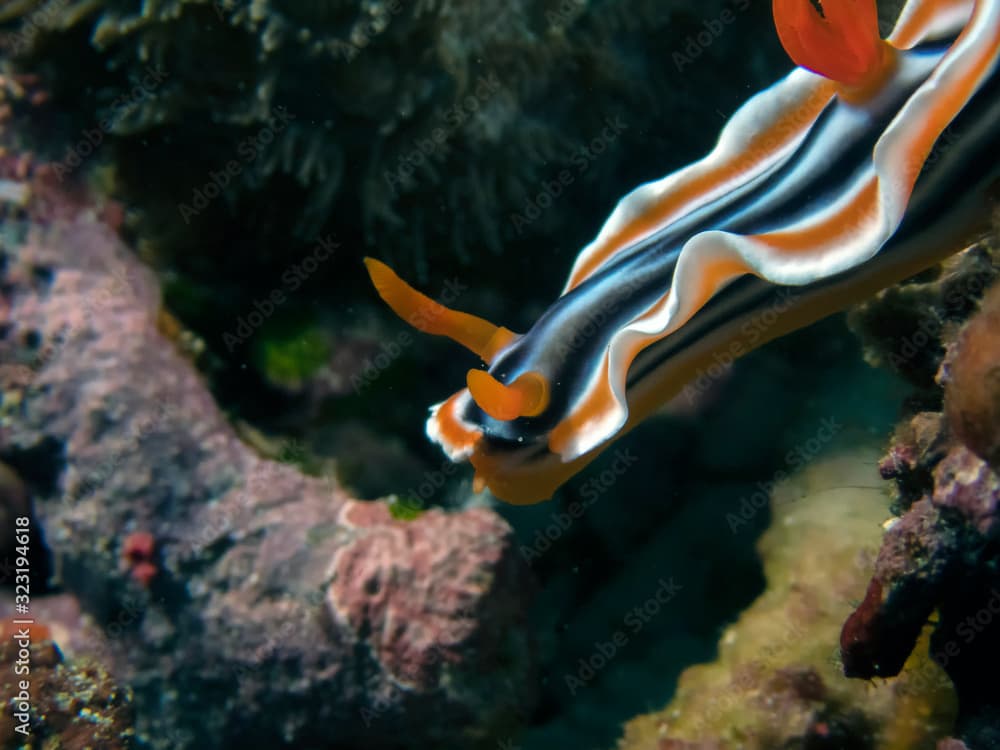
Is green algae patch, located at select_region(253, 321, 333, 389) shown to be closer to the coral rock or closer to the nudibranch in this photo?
the nudibranch

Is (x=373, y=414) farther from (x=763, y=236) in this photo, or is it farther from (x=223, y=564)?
(x=763, y=236)

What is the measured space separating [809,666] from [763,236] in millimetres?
1733

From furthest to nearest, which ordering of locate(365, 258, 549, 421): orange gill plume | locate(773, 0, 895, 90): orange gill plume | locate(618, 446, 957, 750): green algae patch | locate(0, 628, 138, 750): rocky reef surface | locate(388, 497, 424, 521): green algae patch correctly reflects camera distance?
1. locate(0, 628, 138, 750): rocky reef surface
2. locate(388, 497, 424, 521): green algae patch
3. locate(618, 446, 957, 750): green algae patch
4. locate(365, 258, 549, 421): orange gill plume
5. locate(773, 0, 895, 90): orange gill plume

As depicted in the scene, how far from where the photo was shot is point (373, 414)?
151 inches

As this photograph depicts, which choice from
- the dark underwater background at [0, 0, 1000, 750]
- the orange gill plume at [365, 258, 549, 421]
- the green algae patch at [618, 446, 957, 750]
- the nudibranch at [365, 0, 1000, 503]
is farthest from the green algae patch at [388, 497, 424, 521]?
the green algae patch at [618, 446, 957, 750]

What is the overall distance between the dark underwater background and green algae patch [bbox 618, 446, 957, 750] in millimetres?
14

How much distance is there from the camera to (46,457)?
11.6 ft

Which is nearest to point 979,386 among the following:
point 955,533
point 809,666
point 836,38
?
point 955,533

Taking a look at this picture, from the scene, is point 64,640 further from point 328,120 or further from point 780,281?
point 780,281

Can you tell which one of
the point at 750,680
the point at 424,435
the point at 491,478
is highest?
the point at 491,478

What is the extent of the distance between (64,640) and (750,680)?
3.36 m

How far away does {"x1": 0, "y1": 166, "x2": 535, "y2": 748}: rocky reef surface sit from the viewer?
3.07m

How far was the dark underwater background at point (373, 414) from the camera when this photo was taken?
3.07 meters

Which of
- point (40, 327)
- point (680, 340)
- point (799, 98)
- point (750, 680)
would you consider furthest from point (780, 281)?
point (40, 327)
